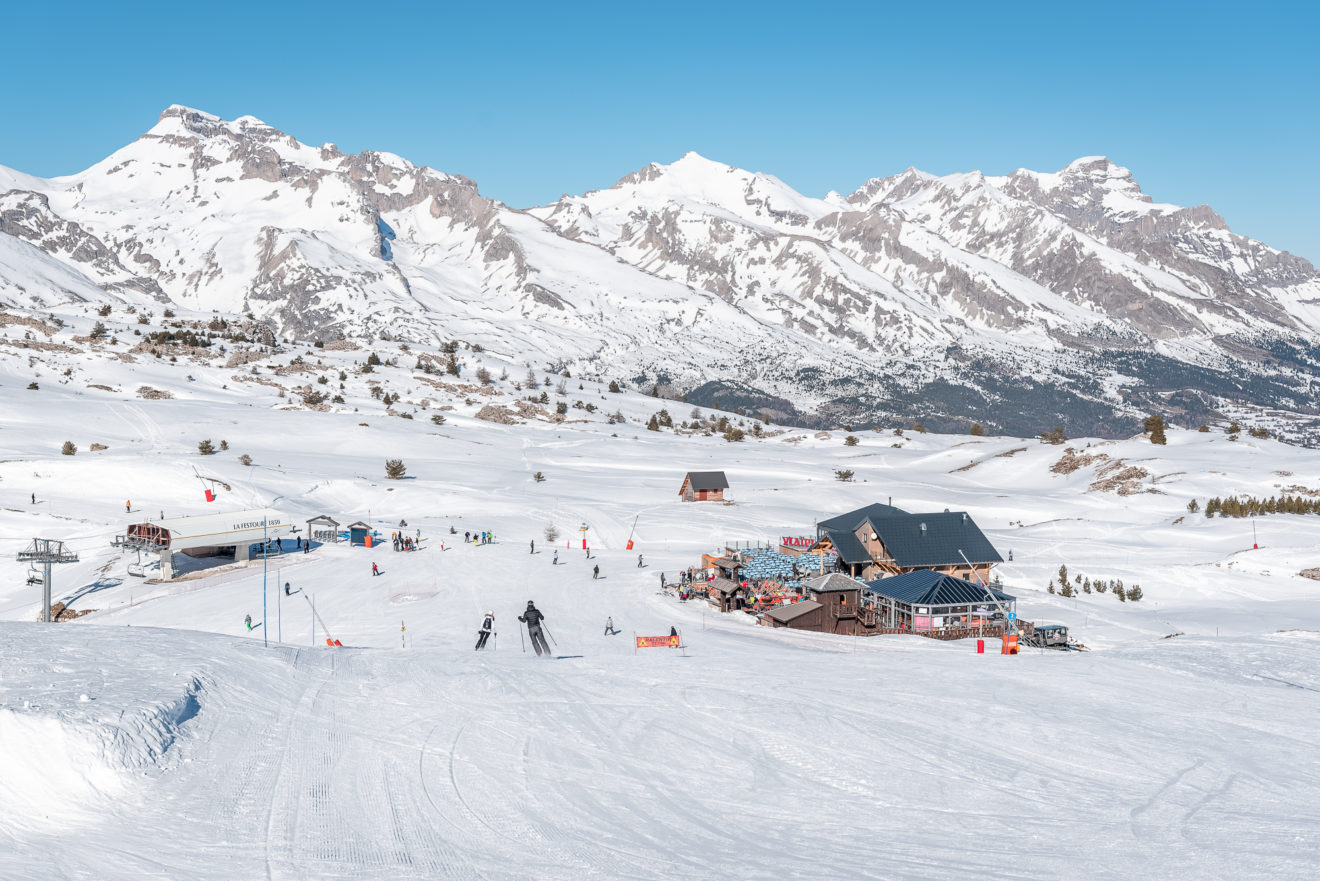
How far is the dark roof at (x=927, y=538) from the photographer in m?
52.8

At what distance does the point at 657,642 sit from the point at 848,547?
2199cm

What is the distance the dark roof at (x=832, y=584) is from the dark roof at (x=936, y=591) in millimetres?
1965

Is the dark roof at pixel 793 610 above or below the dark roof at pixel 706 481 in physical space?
below

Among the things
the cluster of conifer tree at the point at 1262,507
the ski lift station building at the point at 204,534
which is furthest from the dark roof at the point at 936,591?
the cluster of conifer tree at the point at 1262,507

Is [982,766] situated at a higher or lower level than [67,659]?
lower

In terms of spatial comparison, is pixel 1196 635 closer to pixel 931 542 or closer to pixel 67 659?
pixel 931 542

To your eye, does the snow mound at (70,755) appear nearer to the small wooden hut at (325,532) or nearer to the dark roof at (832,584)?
the dark roof at (832,584)

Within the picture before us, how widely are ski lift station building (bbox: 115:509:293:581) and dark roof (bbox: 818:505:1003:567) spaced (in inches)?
1434

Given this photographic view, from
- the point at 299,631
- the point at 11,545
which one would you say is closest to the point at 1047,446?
the point at 299,631

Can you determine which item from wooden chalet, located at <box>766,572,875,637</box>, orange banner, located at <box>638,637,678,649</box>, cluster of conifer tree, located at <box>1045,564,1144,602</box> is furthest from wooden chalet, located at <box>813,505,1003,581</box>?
orange banner, located at <box>638,637,678,649</box>

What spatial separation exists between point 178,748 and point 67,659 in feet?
16.6

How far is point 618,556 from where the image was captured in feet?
205

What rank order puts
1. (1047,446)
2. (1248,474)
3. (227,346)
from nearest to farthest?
(1248,474) < (1047,446) < (227,346)

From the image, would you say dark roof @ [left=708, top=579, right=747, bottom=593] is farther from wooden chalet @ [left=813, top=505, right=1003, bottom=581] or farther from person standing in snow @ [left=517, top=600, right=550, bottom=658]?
person standing in snow @ [left=517, top=600, right=550, bottom=658]
